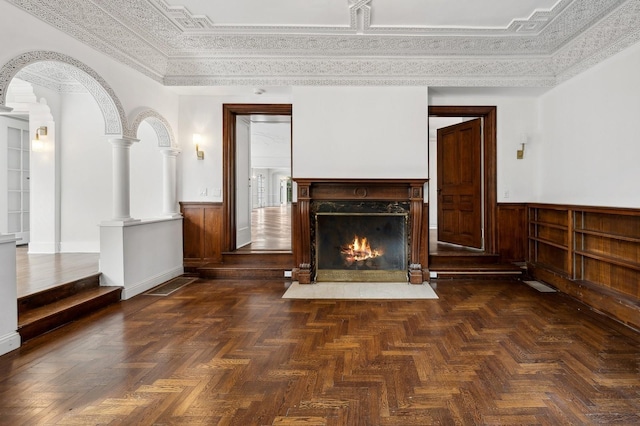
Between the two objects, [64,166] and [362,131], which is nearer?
[362,131]

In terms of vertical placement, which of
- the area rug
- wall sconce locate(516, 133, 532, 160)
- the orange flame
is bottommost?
the area rug

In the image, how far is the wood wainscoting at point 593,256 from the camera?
3188mm

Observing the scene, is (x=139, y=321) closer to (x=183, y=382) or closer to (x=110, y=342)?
(x=110, y=342)

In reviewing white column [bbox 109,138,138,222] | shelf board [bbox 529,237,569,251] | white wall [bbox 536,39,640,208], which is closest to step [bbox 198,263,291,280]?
white column [bbox 109,138,138,222]

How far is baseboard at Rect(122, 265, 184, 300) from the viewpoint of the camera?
3.88 meters

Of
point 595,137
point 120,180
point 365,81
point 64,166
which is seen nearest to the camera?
point 595,137

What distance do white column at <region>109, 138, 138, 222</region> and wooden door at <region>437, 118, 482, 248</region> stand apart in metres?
4.85

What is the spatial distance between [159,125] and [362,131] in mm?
2818

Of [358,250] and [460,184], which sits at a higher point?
[460,184]

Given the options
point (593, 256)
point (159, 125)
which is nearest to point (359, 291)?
point (593, 256)

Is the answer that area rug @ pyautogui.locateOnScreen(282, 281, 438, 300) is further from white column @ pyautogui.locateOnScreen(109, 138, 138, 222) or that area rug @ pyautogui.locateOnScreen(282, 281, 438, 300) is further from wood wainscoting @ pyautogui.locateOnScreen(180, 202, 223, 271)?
white column @ pyautogui.locateOnScreen(109, 138, 138, 222)

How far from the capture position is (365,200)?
180 inches

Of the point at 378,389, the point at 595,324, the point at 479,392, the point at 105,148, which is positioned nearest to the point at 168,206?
the point at 105,148

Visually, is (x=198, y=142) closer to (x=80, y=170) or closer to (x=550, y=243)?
(x=80, y=170)
